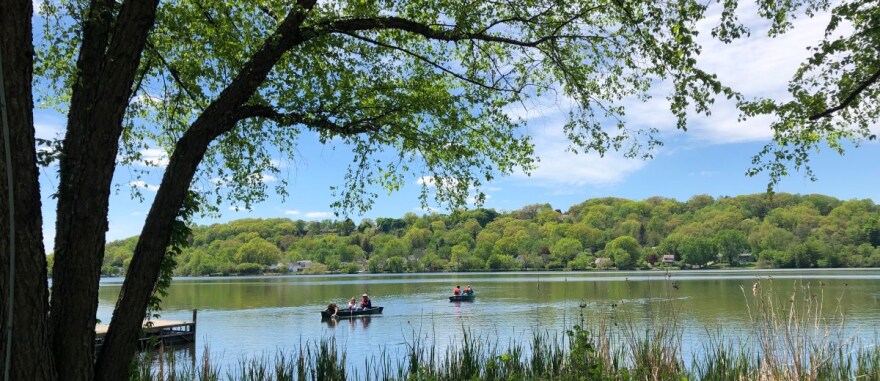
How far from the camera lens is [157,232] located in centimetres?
493

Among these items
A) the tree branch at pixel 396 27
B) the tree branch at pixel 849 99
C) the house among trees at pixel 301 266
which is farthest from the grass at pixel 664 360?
the house among trees at pixel 301 266

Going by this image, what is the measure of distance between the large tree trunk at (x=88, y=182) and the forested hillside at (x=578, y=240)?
8560 cm

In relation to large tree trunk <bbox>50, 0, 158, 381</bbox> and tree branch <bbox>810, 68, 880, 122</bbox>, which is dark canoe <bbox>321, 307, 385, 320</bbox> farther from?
large tree trunk <bbox>50, 0, 158, 381</bbox>

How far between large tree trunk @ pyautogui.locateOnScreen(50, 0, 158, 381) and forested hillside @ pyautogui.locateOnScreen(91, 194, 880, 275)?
8560cm

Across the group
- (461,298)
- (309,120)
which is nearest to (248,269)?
(461,298)

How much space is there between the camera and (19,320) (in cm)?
376

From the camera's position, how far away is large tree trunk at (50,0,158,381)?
442 centimetres

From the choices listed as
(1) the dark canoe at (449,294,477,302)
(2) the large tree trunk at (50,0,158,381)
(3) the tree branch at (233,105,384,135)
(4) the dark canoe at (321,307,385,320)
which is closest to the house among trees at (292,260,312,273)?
(1) the dark canoe at (449,294,477,302)

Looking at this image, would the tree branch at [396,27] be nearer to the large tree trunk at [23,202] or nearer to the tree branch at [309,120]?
the tree branch at [309,120]

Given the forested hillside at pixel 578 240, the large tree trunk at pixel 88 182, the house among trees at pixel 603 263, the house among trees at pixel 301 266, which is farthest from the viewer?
the house among trees at pixel 301 266

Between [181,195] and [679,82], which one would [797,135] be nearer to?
[679,82]

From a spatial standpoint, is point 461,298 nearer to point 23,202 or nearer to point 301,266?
point 23,202

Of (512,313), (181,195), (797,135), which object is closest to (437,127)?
(181,195)

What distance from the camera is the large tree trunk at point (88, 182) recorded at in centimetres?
442
